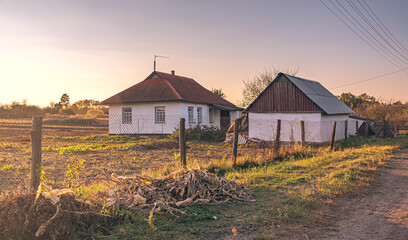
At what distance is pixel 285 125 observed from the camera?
19.5 m

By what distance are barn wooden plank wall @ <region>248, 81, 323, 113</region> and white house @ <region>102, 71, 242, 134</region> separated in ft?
21.8

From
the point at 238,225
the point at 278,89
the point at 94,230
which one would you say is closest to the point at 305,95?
the point at 278,89

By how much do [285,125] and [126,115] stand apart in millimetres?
13341

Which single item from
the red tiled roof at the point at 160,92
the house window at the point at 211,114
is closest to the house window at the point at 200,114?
the red tiled roof at the point at 160,92

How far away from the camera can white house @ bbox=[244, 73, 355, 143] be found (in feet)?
60.8

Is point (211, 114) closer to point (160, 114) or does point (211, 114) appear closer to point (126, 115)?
point (160, 114)

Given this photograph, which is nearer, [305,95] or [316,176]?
[316,176]

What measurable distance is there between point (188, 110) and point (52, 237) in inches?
894

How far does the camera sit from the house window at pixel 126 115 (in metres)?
26.4

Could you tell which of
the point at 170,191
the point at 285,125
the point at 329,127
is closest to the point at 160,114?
the point at 285,125

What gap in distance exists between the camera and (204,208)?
5.64 meters

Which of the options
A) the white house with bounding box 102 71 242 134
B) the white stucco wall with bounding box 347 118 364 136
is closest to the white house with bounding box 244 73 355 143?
the white stucco wall with bounding box 347 118 364 136

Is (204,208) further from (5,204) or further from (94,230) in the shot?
(5,204)

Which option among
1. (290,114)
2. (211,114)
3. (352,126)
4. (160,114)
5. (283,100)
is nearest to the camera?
(290,114)
